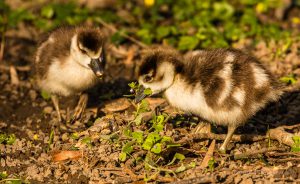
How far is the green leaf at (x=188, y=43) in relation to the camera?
296 inches

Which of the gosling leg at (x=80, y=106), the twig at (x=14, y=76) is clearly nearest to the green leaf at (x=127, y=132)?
the gosling leg at (x=80, y=106)

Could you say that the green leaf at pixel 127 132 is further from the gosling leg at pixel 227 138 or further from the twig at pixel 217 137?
the gosling leg at pixel 227 138

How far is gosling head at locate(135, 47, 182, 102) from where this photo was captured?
203 inches

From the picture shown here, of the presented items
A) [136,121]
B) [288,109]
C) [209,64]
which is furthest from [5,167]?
[288,109]

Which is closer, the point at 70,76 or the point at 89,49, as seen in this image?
the point at 89,49

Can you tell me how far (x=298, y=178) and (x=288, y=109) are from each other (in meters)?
1.46

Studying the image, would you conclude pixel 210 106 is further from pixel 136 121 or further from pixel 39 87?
pixel 39 87

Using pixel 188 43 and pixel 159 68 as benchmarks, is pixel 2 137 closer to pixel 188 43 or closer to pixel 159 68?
pixel 159 68

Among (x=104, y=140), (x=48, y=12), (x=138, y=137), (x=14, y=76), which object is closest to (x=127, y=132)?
(x=138, y=137)

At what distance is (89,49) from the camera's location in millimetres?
5934

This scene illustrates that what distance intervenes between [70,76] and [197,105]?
5.39 feet

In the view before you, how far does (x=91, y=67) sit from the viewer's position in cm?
605

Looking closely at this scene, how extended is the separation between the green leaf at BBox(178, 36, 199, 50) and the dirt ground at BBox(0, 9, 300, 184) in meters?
0.58

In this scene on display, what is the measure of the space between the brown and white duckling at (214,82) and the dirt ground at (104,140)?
0.40 m
